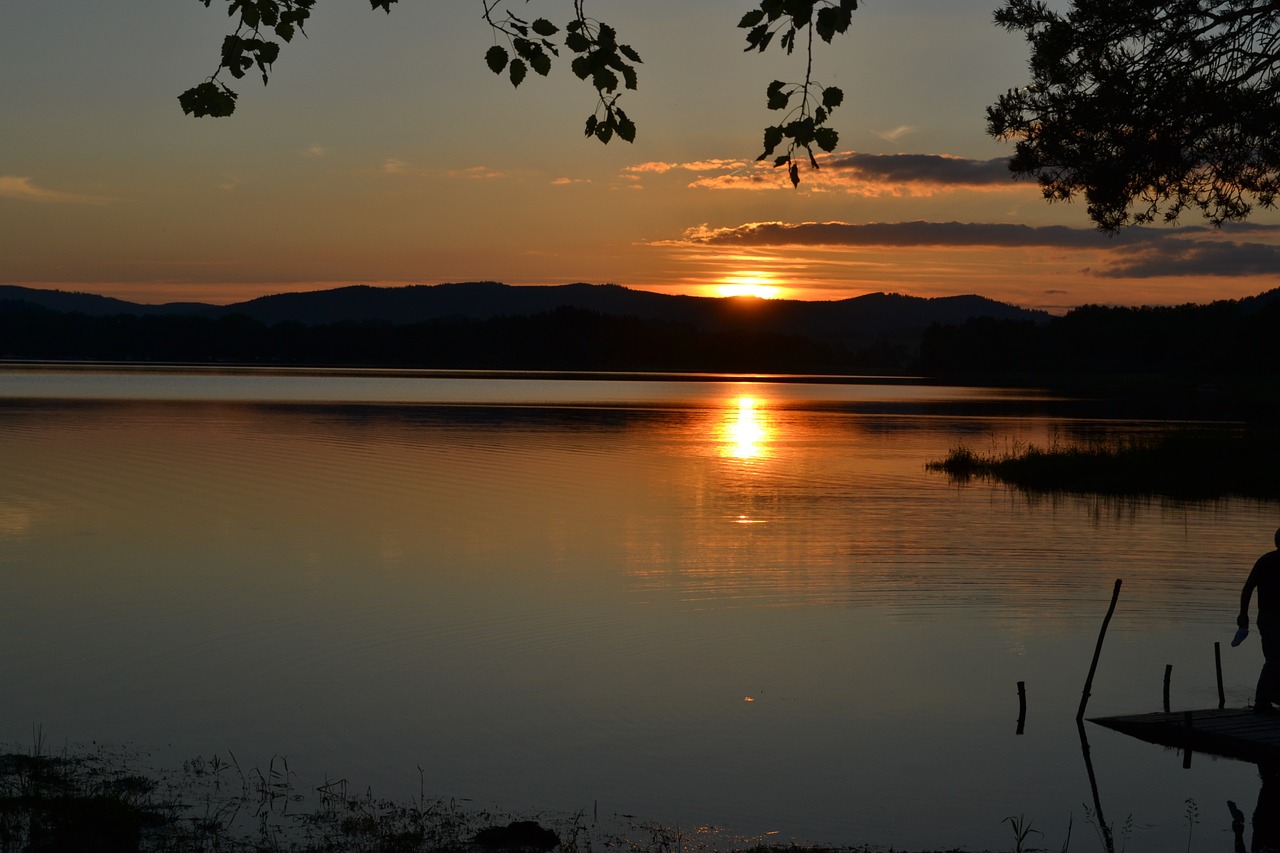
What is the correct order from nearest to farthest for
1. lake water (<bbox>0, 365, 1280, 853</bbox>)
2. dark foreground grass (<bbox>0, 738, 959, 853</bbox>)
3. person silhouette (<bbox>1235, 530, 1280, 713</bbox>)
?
dark foreground grass (<bbox>0, 738, 959, 853</bbox>)
lake water (<bbox>0, 365, 1280, 853</bbox>)
person silhouette (<bbox>1235, 530, 1280, 713</bbox>)

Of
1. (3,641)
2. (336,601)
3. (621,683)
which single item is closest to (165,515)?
(336,601)

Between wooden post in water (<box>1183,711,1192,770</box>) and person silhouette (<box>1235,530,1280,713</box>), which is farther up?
person silhouette (<box>1235,530,1280,713</box>)

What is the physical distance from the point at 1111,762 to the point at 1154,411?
9004cm

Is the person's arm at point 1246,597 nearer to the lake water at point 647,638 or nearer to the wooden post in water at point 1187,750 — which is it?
the wooden post in water at point 1187,750

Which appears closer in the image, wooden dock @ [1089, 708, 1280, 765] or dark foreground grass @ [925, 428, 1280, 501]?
wooden dock @ [1089, 708, 1280, 765]

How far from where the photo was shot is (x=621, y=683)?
16719 millimetres

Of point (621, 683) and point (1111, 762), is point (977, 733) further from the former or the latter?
point (621, 683)

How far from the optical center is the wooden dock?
42.2 feet

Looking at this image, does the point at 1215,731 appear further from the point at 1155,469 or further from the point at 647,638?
the point at 1155,469

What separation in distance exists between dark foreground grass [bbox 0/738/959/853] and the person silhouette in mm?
5758

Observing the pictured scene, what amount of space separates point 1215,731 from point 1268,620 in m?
1.62

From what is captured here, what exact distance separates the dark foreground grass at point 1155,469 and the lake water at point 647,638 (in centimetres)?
281

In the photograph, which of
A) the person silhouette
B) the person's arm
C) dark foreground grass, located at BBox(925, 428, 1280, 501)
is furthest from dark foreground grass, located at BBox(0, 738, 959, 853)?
dark foreground grass, located at BBox(925, 428, 1280, 501)

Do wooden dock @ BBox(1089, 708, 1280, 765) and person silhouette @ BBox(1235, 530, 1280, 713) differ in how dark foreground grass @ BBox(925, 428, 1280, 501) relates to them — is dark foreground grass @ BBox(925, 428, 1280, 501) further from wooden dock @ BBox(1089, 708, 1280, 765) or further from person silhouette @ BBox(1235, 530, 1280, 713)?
wooden dock @ BBox(1089, 708, 1280, 765)
